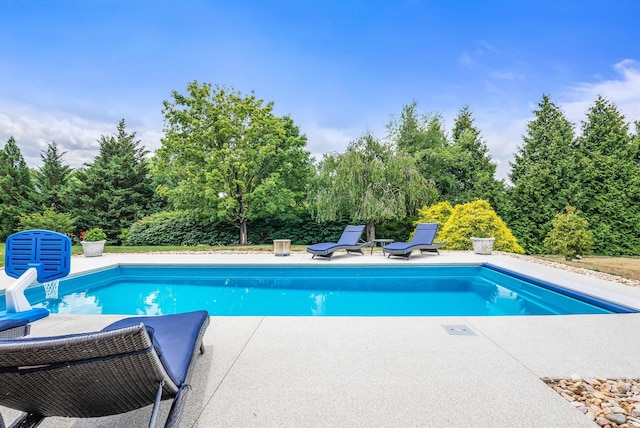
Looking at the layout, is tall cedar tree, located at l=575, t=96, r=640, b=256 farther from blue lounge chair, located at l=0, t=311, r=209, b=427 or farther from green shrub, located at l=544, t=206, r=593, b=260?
blue lounge chair, located at l=0, t=311, r=209, b=427

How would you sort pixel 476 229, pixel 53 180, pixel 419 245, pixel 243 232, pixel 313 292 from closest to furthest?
pixel 313 292, pixel 419 245, pixel 476 229, pixel 243 232, pixel 53 180

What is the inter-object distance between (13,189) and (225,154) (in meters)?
16.1

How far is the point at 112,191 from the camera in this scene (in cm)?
1930

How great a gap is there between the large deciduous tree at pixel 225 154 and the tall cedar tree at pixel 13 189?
1241 cm

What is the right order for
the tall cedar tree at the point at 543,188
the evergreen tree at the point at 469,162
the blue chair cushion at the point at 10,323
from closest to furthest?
the blue chair cushion at the point at 10,323 → the tall cedar tree at the point at 543,188 → the evergreen tree at the point at 469,162

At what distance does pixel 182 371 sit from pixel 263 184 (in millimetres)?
11727

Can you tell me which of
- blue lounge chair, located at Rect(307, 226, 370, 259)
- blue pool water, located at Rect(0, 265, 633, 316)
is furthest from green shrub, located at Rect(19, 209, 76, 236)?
blue lounge chair, located at Rect(307, 226, 370, 259)

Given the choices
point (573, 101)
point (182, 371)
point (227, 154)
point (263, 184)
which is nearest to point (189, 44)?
point (227, 154)

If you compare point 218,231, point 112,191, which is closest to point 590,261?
point 218,231

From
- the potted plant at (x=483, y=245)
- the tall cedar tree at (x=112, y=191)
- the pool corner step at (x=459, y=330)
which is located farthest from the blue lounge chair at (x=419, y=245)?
the tall cedar tree at (x=112, y=191)

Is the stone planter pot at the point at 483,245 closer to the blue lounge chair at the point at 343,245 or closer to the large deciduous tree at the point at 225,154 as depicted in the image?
the blue lounge chair at the point at 343,245

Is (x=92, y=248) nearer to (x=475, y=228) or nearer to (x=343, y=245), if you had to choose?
(x=343, y=245)

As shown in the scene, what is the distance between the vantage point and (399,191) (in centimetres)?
1238

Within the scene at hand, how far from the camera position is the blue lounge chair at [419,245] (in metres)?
8.42
